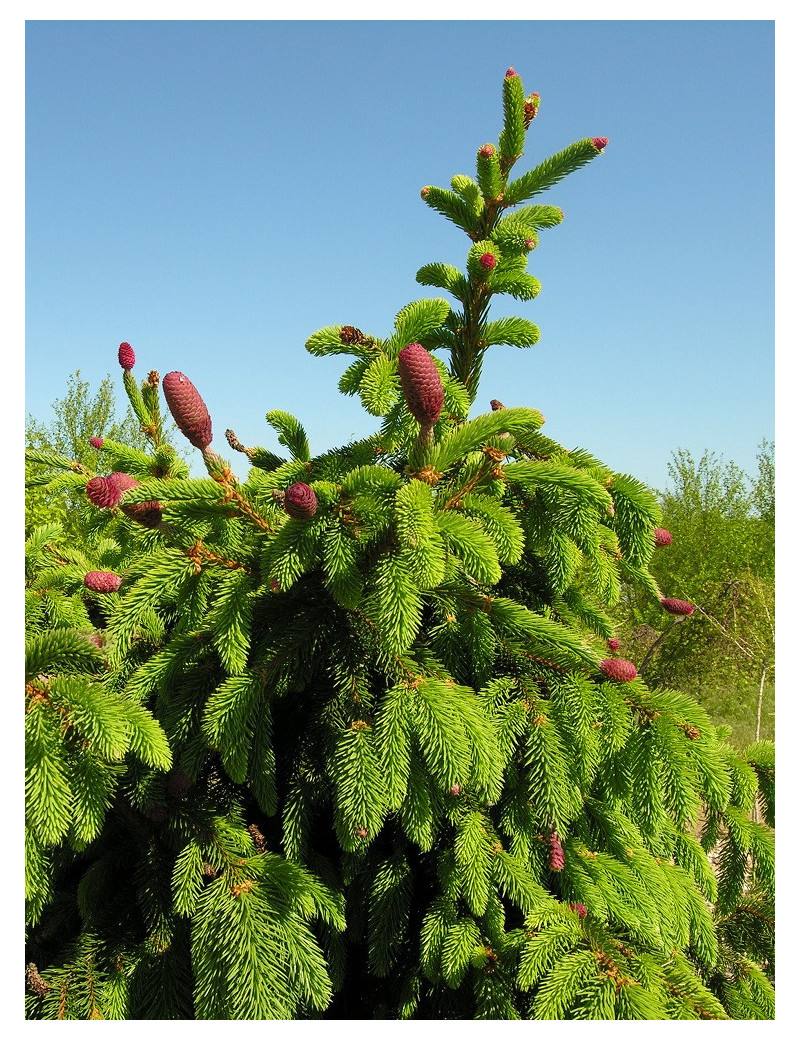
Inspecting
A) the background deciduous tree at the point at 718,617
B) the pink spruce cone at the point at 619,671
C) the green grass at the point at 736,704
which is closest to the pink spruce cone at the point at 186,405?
the pink spruce cone at the point at 619,671

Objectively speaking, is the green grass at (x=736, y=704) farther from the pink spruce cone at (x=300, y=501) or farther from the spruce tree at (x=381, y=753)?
the pink spruce cone at (x=300, y=501)

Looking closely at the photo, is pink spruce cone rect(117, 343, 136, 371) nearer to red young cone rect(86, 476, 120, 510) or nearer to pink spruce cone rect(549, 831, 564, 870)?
red young cone rect(86, 476, 120, 510)

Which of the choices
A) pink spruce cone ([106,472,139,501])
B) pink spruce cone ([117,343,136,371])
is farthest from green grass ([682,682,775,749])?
pink spruce cone ([106,472,139,501])

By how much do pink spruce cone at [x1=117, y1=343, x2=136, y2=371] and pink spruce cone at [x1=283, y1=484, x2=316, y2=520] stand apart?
1089 mm

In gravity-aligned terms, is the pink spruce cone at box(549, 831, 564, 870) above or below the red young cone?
below

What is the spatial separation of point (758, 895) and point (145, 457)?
2.24 m

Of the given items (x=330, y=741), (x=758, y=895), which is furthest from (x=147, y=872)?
(x=758, y=895)

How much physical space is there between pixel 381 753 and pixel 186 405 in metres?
0.66

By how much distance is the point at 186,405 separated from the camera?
109 centimetres

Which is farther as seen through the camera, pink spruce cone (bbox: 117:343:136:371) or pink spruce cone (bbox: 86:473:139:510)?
pink spruce cone (bbox: 117:343:136:371)

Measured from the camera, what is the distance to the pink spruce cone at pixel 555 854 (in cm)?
136

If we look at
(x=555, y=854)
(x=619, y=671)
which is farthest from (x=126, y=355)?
(x=555, y=854)

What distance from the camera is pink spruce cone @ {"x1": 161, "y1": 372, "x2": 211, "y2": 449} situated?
108 cm

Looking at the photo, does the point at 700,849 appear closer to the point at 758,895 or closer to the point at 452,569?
the point at 758,895
